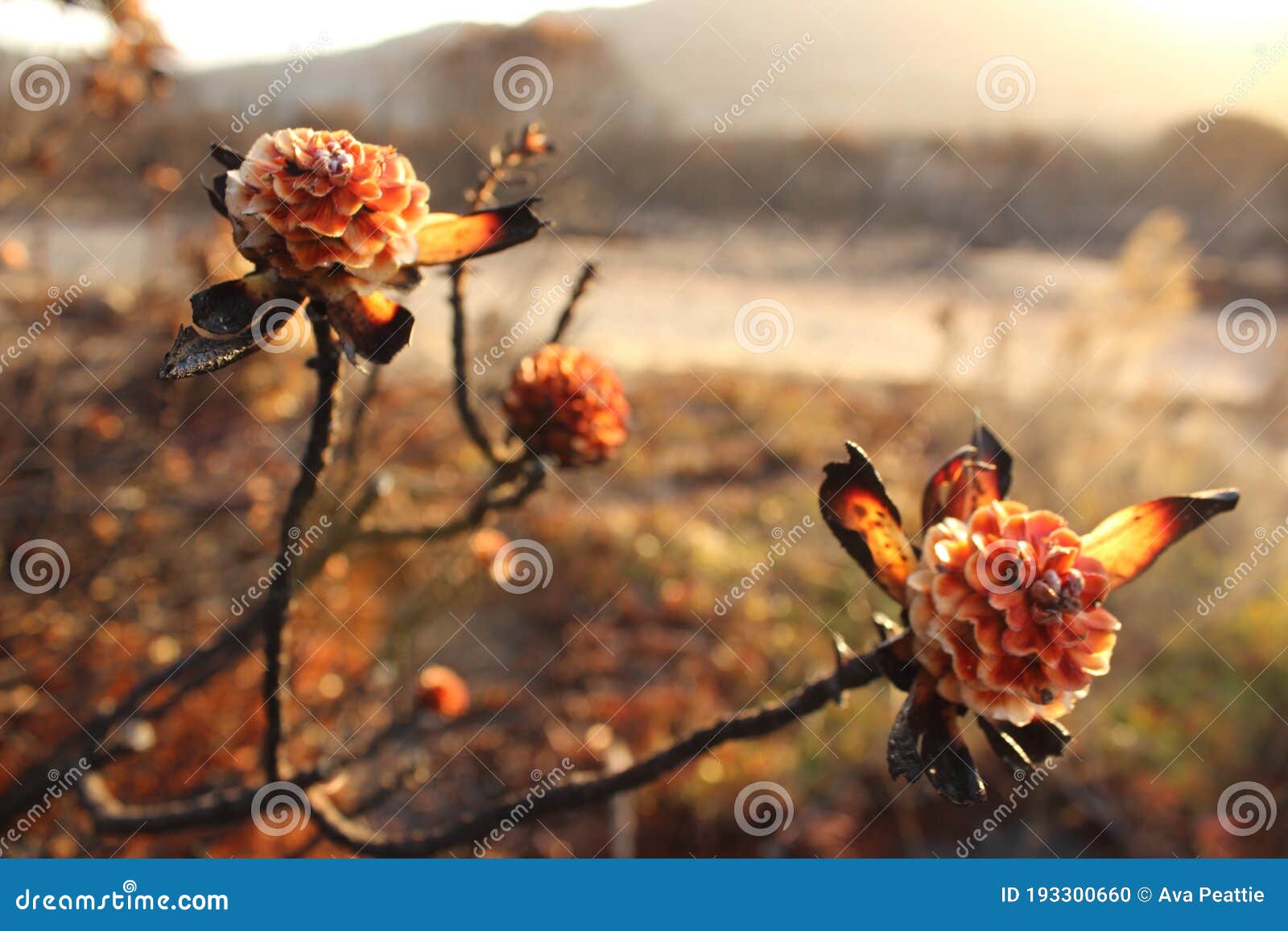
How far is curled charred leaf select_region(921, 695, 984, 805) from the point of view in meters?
0.98

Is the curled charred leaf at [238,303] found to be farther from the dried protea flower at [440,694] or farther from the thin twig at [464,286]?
the dried protea flower at [440,694]

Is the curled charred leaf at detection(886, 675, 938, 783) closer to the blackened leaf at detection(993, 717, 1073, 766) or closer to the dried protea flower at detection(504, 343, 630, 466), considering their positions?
the blackened leaf at detection(993, 717, 1073, 766)

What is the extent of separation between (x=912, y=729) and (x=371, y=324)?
0.76m

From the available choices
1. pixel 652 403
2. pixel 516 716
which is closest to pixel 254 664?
pixel 516 716

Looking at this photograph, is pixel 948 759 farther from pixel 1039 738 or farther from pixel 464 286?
pixel 464 286

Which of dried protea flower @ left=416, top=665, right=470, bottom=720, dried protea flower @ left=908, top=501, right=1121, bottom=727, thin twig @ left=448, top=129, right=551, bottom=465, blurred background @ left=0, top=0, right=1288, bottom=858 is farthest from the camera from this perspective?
blurred background @ left=0, top=0, right=1288, bottom=858

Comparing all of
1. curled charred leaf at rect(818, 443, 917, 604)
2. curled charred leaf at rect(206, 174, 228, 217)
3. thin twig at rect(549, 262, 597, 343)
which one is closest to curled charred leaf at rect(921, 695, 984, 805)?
curled charred leaf at rect(818, 443, 917, 604)

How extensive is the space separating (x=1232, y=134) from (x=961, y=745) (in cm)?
1520

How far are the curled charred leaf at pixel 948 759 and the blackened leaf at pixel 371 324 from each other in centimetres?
74

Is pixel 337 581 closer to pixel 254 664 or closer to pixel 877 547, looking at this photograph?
pixel 254 664

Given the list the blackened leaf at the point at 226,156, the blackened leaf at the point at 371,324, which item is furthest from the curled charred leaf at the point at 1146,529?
the blackened leaf at the point at 226,156

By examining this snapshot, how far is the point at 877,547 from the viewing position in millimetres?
1067

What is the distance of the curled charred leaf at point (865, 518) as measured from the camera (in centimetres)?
105

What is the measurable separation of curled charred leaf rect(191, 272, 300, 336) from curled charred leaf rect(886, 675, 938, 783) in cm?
82
